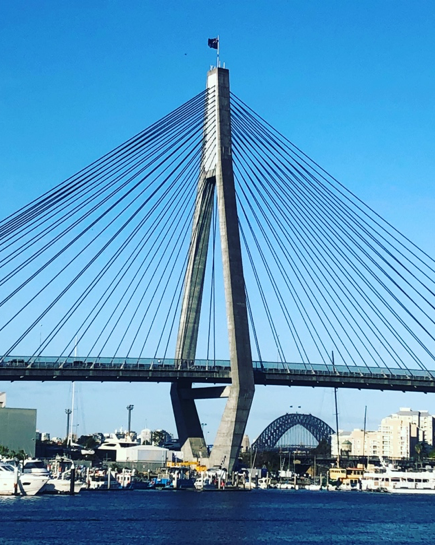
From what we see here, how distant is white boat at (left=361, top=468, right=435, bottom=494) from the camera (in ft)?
428

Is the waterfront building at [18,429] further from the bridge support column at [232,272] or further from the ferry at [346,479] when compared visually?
the bridge support column at [232,272]

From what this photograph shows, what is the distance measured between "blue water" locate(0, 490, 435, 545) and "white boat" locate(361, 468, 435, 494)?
4509 cm

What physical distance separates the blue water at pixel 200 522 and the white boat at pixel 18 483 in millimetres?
2137

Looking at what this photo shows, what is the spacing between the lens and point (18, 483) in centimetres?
8662

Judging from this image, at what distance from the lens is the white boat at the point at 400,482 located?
5133 inches

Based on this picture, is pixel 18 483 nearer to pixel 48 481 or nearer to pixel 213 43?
pixel 48 481

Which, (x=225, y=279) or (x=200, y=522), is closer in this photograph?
(x=200, y=522)

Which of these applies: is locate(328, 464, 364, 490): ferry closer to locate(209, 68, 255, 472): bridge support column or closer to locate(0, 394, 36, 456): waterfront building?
locate(0, 394, 36, 456): waterfront building

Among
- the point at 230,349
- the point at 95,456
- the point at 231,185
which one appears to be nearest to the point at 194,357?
the point at 230,349

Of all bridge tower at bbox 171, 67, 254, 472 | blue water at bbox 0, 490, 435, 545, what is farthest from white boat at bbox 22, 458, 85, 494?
bridge tower at bbox 171, 67, 254, 472

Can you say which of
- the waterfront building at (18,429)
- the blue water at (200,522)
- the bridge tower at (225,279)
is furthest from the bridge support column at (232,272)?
the waterfront building at (18,429)

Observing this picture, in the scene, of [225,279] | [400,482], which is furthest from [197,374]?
[400,482]

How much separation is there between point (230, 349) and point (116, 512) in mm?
20056

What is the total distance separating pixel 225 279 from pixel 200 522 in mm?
27708
